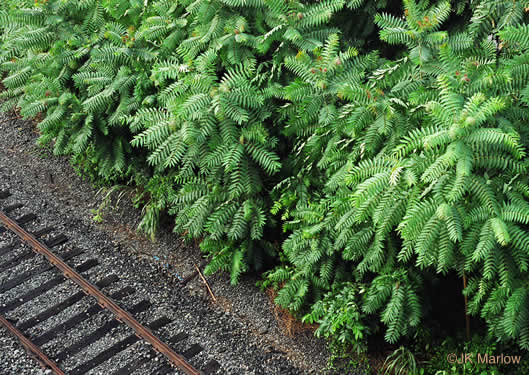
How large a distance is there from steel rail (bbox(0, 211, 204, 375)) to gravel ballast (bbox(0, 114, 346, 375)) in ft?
0.43

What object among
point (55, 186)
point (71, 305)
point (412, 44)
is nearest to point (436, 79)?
point (412, 44)

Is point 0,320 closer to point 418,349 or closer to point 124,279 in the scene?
point 124,279

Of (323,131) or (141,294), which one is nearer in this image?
(323,131)

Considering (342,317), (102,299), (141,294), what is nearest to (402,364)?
(342,317)

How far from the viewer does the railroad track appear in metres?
7.17

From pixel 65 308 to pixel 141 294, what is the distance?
3.26 ft

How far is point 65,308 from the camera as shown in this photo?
7.86 metres

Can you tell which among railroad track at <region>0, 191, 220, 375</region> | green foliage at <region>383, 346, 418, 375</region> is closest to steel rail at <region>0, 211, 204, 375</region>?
railroad track at <region>0, 191, 220, 375</region>

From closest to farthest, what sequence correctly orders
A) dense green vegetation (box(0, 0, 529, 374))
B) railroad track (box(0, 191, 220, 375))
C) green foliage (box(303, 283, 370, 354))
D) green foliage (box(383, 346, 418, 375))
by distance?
dense green vegetation (box(0, 0, 529, 374)) < green foliage (box(383, 346, 418, 375)) < green foliage (box(303, 283, 370, 354)) < railroad track (box(0, 191, 220, 375))

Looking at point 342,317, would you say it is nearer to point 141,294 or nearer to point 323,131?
point 323,131

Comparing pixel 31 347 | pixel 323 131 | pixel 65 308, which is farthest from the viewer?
pixel 65 308

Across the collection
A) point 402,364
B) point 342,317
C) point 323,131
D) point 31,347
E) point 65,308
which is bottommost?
point 402,364

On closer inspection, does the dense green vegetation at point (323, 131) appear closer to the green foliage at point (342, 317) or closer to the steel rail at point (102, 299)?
the green foliage at point (342, 317)

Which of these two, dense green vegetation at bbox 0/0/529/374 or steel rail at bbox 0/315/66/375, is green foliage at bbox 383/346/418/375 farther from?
steel rail at bbox 0/315/66/375
